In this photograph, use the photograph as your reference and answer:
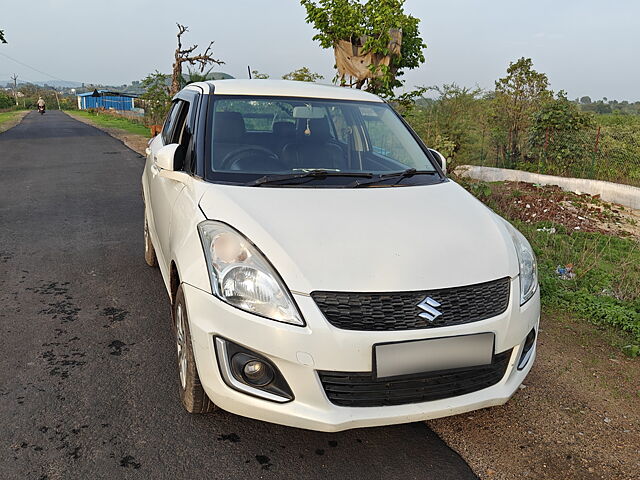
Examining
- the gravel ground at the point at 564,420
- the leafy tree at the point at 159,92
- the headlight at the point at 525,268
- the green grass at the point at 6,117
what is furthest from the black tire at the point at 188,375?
the green grass at the point at 6,117

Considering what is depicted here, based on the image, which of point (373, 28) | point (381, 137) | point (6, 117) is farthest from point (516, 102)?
point (6, 117)

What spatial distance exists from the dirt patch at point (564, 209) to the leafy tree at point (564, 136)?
1854 mm

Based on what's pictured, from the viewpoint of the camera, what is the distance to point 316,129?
3.66 metres

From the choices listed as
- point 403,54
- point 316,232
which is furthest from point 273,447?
point 403,54

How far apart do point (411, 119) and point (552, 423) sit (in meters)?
9.86

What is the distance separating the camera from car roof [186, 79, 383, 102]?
12.2 ft

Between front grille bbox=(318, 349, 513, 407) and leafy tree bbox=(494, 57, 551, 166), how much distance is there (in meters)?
11.8

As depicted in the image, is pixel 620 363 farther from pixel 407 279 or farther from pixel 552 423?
pixel 407 279

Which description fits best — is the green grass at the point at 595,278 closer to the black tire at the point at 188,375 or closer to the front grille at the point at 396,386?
the front grille at the point at 396,386

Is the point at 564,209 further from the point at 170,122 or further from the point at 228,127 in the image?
the point at 228,127

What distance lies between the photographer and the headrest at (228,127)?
3352 mm

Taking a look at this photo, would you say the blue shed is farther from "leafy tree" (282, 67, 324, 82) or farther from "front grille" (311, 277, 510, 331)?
"front grille" (311, 277, 510, 331)

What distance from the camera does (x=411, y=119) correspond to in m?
12.0

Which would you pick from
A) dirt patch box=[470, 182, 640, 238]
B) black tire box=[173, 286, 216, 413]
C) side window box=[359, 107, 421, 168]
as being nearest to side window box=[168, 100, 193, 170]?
black tire box=[173, 286, 216, 413]
